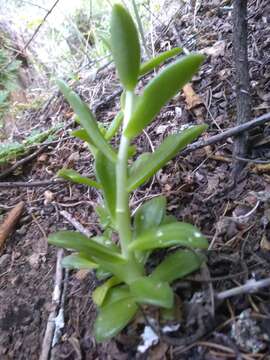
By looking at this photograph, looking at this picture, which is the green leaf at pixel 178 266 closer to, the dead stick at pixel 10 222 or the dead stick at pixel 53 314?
the dead stick at pixel 53 314

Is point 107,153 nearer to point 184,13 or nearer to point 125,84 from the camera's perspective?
point 125,84

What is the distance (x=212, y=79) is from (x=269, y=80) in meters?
0.27

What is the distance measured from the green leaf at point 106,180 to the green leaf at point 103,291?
176 millimetres

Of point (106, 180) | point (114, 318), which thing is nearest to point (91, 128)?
point (106, 180)

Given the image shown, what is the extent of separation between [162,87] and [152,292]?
0.47 meters

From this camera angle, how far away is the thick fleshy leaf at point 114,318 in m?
0.85

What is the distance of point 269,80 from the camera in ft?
4.64

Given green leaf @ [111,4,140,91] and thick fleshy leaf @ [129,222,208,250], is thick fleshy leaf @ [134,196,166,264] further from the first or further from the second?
green leaf @ [111,4,140,91]

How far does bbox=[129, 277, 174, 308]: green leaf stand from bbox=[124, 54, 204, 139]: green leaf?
370 millimetres

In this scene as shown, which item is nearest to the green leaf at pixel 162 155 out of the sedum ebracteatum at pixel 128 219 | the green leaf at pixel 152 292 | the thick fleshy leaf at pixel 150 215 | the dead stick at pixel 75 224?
the sedum ebracteatum at pixel 128 219

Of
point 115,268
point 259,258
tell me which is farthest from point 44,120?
point 259,258

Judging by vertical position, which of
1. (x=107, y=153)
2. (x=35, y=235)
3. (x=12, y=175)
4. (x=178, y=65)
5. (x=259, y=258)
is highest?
(x=178, y=65)

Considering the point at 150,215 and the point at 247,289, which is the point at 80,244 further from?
the point at 247,289

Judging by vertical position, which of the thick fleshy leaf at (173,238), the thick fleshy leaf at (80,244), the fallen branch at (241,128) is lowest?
the fallen branch at (241,128)
